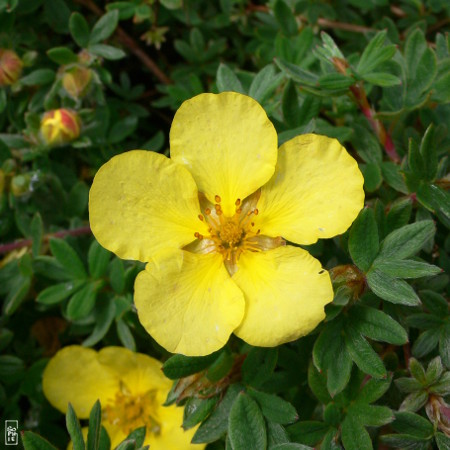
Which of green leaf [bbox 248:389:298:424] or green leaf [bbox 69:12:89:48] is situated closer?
green leaf [bbox 248:389:298:424]

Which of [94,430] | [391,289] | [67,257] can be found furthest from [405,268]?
[67,257]

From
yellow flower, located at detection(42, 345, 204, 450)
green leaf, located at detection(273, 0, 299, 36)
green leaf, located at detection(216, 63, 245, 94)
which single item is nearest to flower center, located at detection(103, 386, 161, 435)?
yellow flower, located at detection(42, 345, 204, 450)

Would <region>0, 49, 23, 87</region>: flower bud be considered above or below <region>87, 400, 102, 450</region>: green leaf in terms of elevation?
above

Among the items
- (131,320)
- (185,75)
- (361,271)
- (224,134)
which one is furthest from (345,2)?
(131,320)

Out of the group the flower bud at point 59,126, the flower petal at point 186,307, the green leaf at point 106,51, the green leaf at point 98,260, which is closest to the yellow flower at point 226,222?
the flower petal at point 186,307

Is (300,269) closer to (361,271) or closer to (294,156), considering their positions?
(361,271)

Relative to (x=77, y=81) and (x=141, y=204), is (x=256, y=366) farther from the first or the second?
(x=77, y=81)

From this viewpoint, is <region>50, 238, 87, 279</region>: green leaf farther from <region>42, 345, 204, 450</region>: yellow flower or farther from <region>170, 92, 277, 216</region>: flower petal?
<region>170, 92, 277, 216</region>: flower petal
